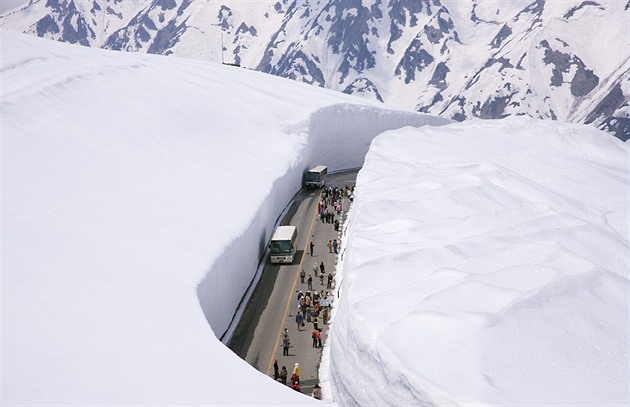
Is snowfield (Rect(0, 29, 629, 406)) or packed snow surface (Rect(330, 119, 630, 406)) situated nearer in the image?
packed snow surface (Rect(330, 119, 630, 406))

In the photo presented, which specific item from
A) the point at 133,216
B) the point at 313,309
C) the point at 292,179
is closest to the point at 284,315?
the point at 313,309

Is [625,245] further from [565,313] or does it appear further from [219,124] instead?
[219,124]

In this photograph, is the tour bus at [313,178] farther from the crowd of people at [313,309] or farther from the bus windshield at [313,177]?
the crowd of people at [313,309]

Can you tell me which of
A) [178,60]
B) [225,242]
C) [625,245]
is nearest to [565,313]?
[625,245]

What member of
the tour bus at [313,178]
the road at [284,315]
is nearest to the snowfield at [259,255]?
the road at [284,315]

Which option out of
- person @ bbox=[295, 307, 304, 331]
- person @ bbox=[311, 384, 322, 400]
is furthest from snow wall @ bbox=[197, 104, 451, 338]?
person @ bbox=[311, 384, 322, 400]

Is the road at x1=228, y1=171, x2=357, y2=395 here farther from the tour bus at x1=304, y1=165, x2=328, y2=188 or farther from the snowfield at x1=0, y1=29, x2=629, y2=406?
the tour bus at x1=304, y1=165, x2=328, y2=188

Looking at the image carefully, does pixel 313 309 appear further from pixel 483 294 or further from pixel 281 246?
pixel 483 294
